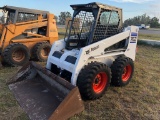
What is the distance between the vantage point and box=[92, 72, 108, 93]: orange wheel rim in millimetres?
4312

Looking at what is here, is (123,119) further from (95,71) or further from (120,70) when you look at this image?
(120,70)

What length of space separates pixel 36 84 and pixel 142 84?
2723 millimetres

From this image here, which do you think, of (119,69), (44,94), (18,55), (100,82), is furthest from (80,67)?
(18,55)

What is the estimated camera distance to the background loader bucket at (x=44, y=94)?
3445 mm

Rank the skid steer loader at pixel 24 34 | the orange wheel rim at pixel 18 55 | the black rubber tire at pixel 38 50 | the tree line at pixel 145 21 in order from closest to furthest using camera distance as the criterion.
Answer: the skid steer loader at pixel 24 34
the orange wheel rim at pixel 18 55
the black rubber tire at pixel 38 50
the tree line at pixel 145 21

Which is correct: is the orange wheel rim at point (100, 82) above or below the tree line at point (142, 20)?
below

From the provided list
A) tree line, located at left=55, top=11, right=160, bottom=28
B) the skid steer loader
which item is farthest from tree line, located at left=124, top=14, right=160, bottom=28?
the skid steer loader

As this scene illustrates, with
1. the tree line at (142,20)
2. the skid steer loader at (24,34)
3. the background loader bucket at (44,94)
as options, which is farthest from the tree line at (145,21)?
the background loader bucket at (44,94)

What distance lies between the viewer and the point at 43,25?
25.8 ft

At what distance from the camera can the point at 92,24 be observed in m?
4.67

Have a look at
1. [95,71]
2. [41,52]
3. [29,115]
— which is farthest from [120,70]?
[41,52]

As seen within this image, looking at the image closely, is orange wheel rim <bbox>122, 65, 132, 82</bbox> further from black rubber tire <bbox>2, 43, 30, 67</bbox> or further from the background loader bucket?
black rubber tire <bbox>2, 43, 30, 67</bbox>

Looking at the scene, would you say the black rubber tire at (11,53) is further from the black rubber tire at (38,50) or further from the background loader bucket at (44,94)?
the background loader bucket at (44,94)

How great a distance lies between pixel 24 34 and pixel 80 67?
404cm
